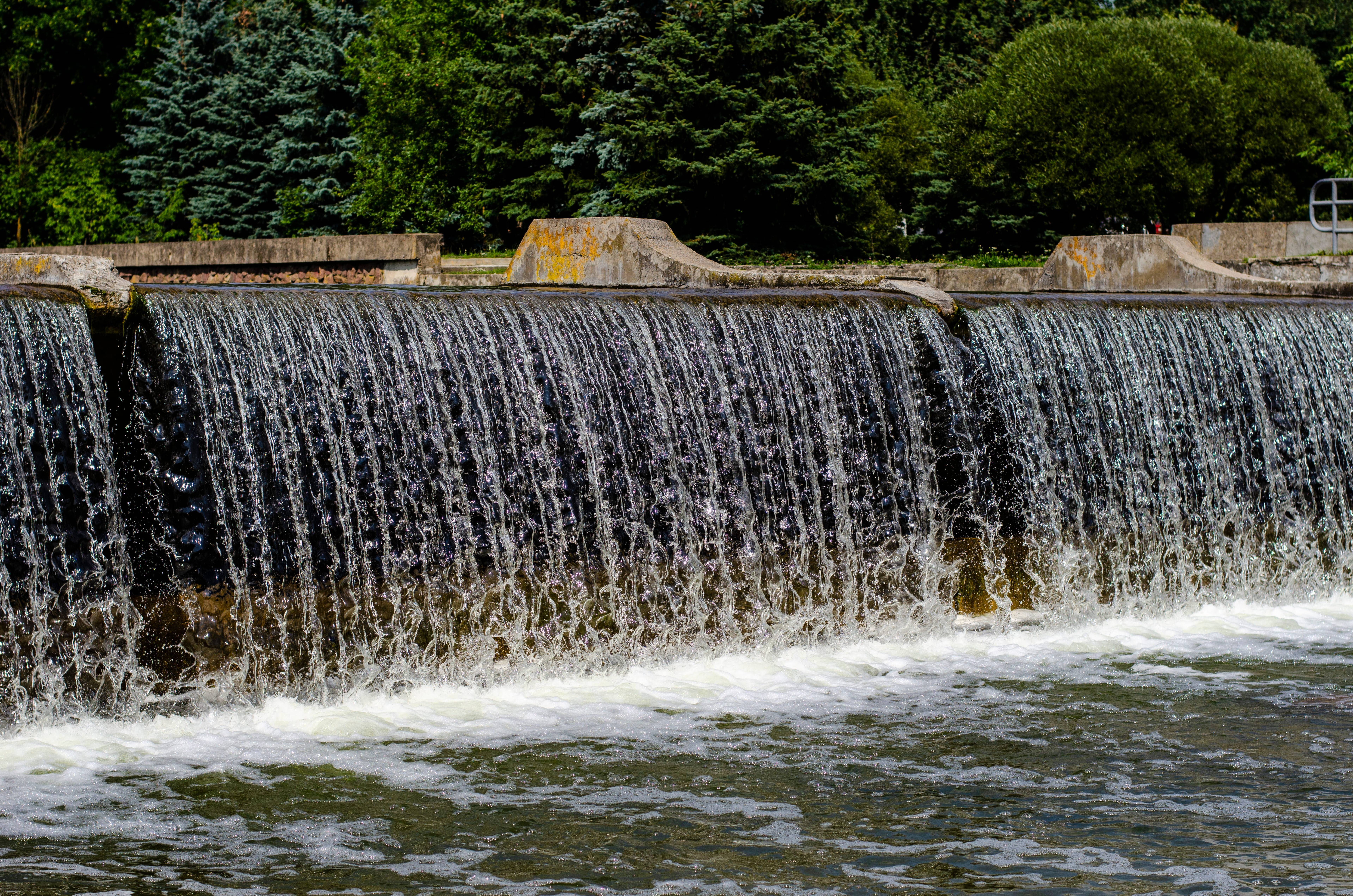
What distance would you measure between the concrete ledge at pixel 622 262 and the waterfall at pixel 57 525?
5.42 meters

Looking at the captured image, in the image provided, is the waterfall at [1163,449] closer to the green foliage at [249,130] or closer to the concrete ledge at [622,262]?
the concrete ledge at [622,262]

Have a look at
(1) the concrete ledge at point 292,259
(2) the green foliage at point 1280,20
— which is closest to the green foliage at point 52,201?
(1) the concrete ledge at point 292,259

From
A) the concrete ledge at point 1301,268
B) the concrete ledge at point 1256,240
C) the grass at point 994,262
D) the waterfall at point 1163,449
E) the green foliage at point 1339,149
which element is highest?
the green foliage at point 1339,149

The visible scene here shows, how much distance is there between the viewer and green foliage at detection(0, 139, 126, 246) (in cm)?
3173

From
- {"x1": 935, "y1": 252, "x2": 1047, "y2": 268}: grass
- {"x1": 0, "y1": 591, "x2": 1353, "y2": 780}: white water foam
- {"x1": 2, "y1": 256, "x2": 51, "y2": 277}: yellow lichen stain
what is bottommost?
{"x1": 0, "y1": 591, "x2": 1353, "y2": 780}: white water foam

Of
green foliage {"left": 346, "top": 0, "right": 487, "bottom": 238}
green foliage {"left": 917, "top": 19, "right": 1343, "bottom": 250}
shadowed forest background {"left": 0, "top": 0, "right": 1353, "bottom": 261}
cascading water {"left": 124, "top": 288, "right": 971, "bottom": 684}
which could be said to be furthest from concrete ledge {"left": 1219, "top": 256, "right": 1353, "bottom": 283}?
green foliage {"left": 346, "top": 0, "right": 487, "bottom": 238}

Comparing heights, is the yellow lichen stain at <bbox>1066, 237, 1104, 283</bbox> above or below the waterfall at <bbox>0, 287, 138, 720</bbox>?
above

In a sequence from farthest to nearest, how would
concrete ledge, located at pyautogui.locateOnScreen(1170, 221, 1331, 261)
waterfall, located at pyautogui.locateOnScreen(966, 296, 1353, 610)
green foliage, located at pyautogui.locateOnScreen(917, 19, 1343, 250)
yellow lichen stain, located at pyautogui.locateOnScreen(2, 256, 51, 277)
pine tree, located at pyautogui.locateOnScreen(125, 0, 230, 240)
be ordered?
pine tree, located at pyautogui.locateOnScreen(125, 0, 230, 240) < green foliage, located at pyautogui.locateOnScreen(917, 19, 1343, 250) < concrete ledge, located at pyautogui.locateOnScreen(1170, 221, 1331, 261) < waterfall, located at pyautogui.locateOnScreen(966, 296, 1353, 610) < yellow lichen stain, located at pyautogui.locateOnScreen(2, 256, 51, 277)

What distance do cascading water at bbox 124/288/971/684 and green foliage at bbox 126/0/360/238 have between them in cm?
2444

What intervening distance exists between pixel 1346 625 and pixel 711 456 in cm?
411

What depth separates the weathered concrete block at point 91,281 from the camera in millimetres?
7016

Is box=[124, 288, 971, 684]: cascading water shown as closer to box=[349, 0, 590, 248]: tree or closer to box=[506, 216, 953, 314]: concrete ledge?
box=[506, 216, 953, 314]: concrete ledge

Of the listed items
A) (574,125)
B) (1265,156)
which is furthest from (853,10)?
(1265,156)

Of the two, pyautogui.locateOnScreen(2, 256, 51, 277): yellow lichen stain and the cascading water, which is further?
pyautogui.locateOnScreen(2, 256, 51, 277): yellow lichen stain
